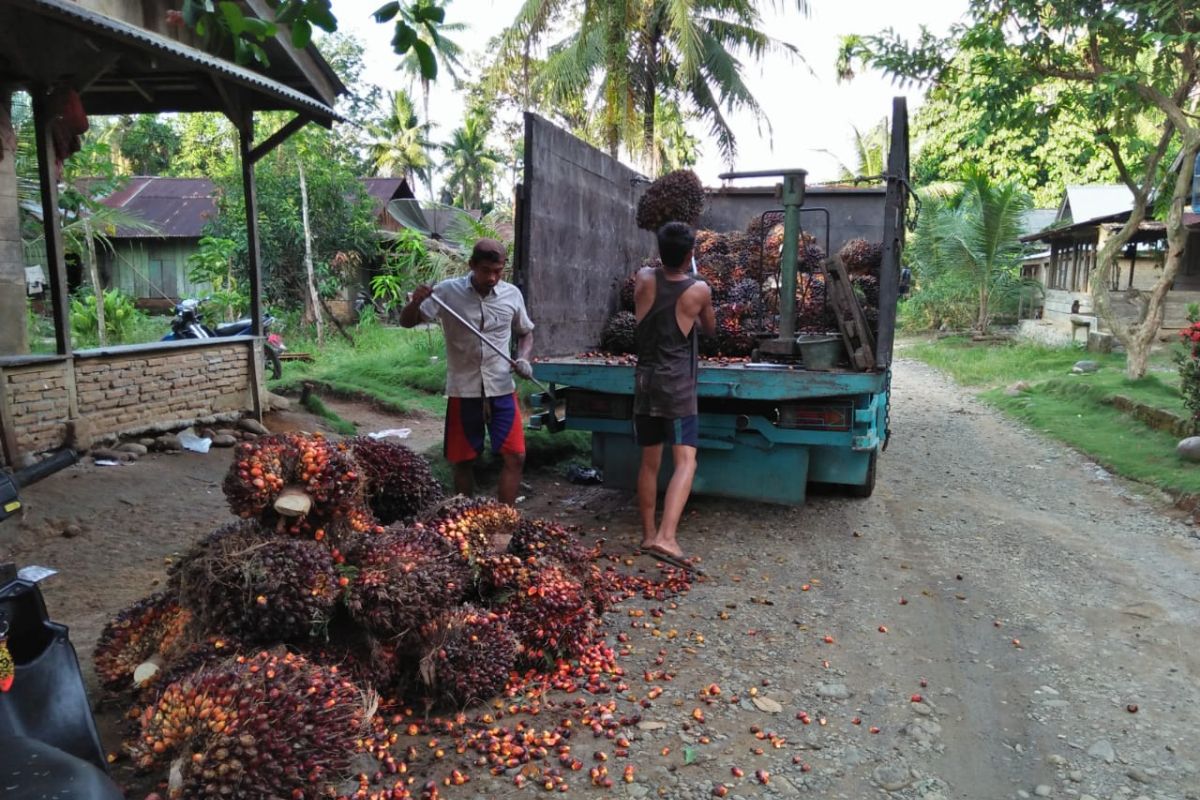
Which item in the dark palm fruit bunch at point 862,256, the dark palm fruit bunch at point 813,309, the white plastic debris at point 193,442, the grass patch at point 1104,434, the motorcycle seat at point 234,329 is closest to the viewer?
the dark palm fruit bunch at point 813,309

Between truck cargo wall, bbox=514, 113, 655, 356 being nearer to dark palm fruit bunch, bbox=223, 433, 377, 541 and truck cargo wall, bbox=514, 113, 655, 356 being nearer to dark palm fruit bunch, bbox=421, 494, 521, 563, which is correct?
dark palm fruit bunch, bbox=421, 494, 521, 563

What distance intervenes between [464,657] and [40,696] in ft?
4.48

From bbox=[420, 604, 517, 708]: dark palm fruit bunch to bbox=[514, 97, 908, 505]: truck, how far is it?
104 inches

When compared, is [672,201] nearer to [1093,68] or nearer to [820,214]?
[820,214]

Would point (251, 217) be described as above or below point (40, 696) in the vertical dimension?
above

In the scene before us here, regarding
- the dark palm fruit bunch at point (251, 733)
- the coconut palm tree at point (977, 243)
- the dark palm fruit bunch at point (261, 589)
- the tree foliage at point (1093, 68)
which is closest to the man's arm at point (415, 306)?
the dark palm fruit bunch at point (261, 589)

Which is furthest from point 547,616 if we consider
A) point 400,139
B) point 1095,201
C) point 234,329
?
point 400,139

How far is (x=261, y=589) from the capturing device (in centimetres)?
290

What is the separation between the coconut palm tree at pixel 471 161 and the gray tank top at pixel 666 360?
110 feet

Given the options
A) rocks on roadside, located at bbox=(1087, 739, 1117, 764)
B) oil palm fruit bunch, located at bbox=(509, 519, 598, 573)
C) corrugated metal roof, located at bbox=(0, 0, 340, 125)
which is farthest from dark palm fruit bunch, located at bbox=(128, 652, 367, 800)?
corrugated metal roof, located at bbox=(0, 0, 340, 125)

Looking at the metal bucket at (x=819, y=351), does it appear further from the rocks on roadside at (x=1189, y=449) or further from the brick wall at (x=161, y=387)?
the brick wall at (x=161, y=387)

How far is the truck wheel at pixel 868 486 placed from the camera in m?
6.39

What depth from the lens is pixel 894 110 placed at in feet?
18.4

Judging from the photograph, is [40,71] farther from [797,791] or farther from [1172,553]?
[1172,553]
